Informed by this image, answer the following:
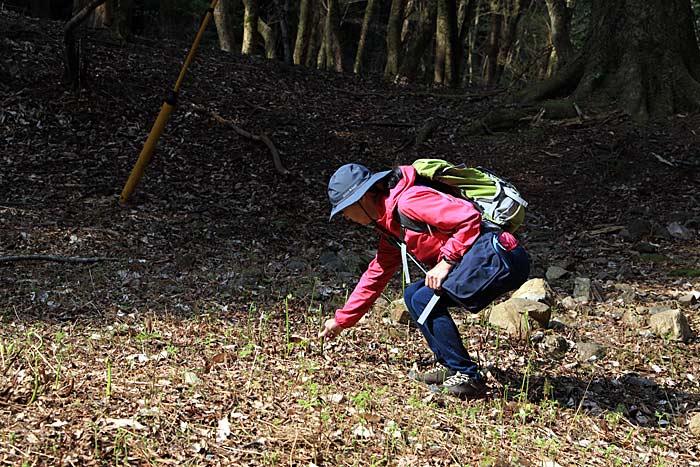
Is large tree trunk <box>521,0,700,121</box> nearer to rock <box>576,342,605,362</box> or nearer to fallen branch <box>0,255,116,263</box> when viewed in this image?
rock <box>576,342,605,362</box>

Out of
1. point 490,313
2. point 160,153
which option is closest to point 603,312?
point 490,313

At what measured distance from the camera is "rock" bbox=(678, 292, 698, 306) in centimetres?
576

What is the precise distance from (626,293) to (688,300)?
1.51ft

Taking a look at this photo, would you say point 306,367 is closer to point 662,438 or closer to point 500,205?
point 500,205

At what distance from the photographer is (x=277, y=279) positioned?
19.3 feet

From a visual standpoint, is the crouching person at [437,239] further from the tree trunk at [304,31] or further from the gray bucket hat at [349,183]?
the tree trunk at [304,31]

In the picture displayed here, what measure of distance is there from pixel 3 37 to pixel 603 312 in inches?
326

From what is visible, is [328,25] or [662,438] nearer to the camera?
[662,438]

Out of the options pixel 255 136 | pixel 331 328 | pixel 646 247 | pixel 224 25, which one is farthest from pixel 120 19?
pixel 331 328

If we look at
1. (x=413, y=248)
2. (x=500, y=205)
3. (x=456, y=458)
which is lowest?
(x=456, y=458)

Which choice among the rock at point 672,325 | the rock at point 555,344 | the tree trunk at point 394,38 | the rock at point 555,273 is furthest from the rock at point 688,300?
the tree trunk at point 394,38

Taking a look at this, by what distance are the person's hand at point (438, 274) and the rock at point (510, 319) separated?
5.19ft

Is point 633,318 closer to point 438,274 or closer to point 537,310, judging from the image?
point 537,310

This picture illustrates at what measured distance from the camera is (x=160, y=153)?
8469 millimetres
